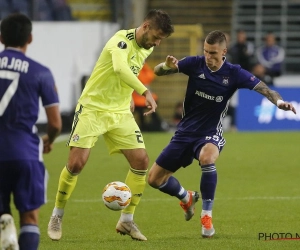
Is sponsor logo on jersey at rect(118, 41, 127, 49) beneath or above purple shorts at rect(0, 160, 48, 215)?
above

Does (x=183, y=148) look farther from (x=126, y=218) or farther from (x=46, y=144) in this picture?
(x=46, y=144)

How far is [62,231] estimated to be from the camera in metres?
8.49

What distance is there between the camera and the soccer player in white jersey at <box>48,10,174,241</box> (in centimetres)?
805

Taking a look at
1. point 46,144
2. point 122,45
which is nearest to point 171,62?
point 122,45

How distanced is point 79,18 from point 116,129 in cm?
1570

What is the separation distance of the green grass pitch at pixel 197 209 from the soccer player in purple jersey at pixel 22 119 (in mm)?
1642

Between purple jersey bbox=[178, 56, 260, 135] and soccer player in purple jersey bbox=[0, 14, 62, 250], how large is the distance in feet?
9.00

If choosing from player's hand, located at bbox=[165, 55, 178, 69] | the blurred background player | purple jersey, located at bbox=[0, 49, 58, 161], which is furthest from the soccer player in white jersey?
the blurred background player

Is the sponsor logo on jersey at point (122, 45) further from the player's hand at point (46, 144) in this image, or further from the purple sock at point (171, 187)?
the player's hand at point (46, 144)

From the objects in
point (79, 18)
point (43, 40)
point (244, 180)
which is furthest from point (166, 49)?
point (244, 180)

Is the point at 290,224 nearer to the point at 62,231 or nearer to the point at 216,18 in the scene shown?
the point at 62,231

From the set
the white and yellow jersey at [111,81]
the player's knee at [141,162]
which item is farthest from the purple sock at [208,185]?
the white and yellow jersey at [111,81]

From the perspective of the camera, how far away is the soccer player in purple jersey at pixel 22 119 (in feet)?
18.9

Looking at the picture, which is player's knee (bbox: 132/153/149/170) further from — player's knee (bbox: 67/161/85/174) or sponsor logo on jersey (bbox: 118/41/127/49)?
sponsor logo on jersey (bbox: 118/41/127/49)
